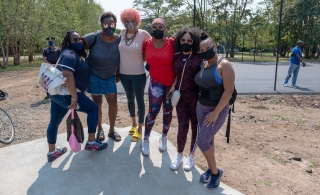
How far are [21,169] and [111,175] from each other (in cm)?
108

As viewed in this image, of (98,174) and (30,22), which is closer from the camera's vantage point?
(98,174)

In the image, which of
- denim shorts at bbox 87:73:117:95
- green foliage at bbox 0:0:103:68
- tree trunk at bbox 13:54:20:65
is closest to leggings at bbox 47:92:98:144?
denim shorts at bbox 87:73:117:95

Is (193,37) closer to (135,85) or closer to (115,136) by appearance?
(135,85)

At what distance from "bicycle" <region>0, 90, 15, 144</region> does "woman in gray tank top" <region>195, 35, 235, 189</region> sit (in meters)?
3.60

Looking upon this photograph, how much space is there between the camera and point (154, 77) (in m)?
3.27

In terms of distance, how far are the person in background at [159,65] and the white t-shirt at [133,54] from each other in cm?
8

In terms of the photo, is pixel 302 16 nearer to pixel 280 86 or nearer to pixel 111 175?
pixel 280 86

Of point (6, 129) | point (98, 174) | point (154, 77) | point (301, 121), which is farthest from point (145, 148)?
point (301, 121)

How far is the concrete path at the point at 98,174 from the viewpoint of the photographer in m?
2.83

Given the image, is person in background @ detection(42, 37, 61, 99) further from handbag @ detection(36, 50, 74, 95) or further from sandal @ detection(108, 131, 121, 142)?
handbag @ detection(36, 50, 74, 95)

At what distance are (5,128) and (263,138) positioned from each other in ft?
15.7

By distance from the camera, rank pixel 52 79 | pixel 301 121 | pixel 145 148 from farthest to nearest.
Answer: pixel 301 121 → pixel 145 148 → pixel 52 79

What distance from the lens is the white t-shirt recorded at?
336 centimetres

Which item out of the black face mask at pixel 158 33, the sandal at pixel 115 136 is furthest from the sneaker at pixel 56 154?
the black face mask at pixel 158 33
